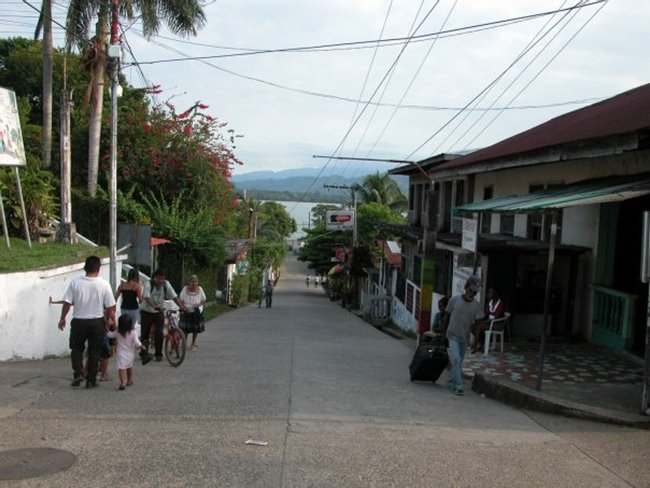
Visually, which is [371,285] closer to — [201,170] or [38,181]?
[201,170]

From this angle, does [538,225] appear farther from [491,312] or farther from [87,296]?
[87,296]

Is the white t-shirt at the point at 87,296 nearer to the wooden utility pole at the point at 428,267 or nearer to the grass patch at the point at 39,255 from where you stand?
the grass patch at the point at 39,255

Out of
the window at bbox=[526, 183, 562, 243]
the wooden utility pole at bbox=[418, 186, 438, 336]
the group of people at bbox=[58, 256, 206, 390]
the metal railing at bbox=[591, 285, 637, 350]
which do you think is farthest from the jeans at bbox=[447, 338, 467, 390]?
the window at bbox=[526, 183, 562, 243]

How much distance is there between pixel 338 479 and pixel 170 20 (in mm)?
21898

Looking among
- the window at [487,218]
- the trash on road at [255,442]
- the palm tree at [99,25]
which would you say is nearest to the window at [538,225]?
the window at [487,218]

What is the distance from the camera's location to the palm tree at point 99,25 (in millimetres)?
22500

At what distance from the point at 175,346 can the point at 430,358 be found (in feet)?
13.1

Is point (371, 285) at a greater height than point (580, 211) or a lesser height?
lesser

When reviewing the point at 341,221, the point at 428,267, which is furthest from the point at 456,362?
the point at 341,221

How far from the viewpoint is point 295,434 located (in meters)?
6.34

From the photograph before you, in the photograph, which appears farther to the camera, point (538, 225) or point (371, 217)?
point (371, 217)

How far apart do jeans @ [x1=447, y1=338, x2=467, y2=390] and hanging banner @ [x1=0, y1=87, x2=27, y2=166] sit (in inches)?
373

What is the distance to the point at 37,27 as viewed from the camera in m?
25.8

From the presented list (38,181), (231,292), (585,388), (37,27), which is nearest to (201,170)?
(37,27)
